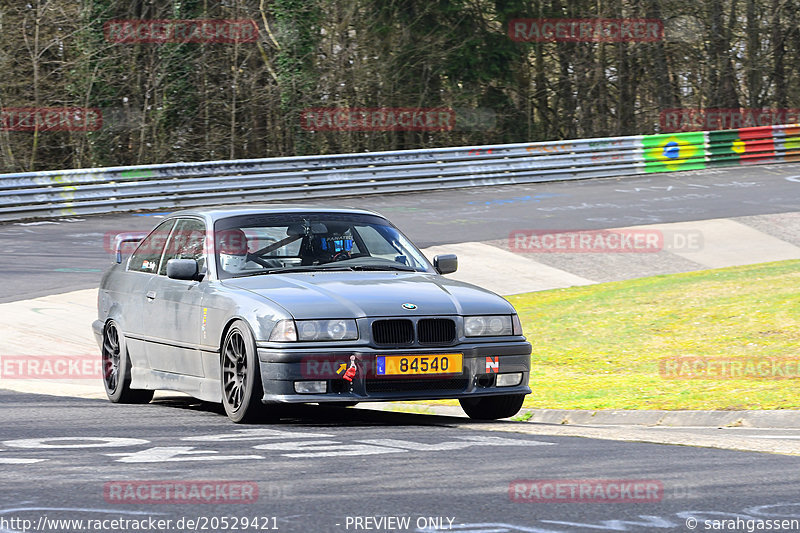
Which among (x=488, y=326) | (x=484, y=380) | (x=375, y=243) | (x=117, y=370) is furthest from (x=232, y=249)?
(x=484, y=380)

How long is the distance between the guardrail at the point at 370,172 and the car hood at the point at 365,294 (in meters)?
17.3

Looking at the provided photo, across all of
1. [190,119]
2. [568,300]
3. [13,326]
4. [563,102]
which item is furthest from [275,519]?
[563,102]

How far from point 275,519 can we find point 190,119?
29.2 m

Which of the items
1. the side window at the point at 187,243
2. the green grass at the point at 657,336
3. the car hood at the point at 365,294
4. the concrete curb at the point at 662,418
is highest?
the side window at the point at 187,243

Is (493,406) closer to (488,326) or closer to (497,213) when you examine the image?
(488,326)

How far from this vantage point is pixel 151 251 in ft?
33.9

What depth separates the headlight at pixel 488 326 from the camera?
838cm

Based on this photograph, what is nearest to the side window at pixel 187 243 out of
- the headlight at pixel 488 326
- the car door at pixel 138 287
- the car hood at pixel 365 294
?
the car door at pixel 138 287

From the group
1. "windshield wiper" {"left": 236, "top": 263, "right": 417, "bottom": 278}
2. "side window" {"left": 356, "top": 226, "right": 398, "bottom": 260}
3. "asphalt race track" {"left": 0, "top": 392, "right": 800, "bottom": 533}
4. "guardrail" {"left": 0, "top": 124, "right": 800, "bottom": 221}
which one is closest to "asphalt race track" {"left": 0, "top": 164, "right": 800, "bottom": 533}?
"asphalt race track" {"left": 0, "top": 392, "right": 800, "bottom": 533}

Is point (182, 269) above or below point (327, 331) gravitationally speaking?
above

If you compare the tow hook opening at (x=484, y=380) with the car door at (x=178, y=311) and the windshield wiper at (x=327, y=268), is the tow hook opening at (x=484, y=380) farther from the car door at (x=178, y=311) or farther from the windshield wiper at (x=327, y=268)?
the car door at (x=178, y=311)

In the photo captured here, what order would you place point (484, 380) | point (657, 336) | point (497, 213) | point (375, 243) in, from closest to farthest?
point (484, 380) < point (375, 243) < point (657, 336) < point (497, 213)

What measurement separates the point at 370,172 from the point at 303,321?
21.6 meters

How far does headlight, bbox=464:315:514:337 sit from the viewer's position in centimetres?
838
